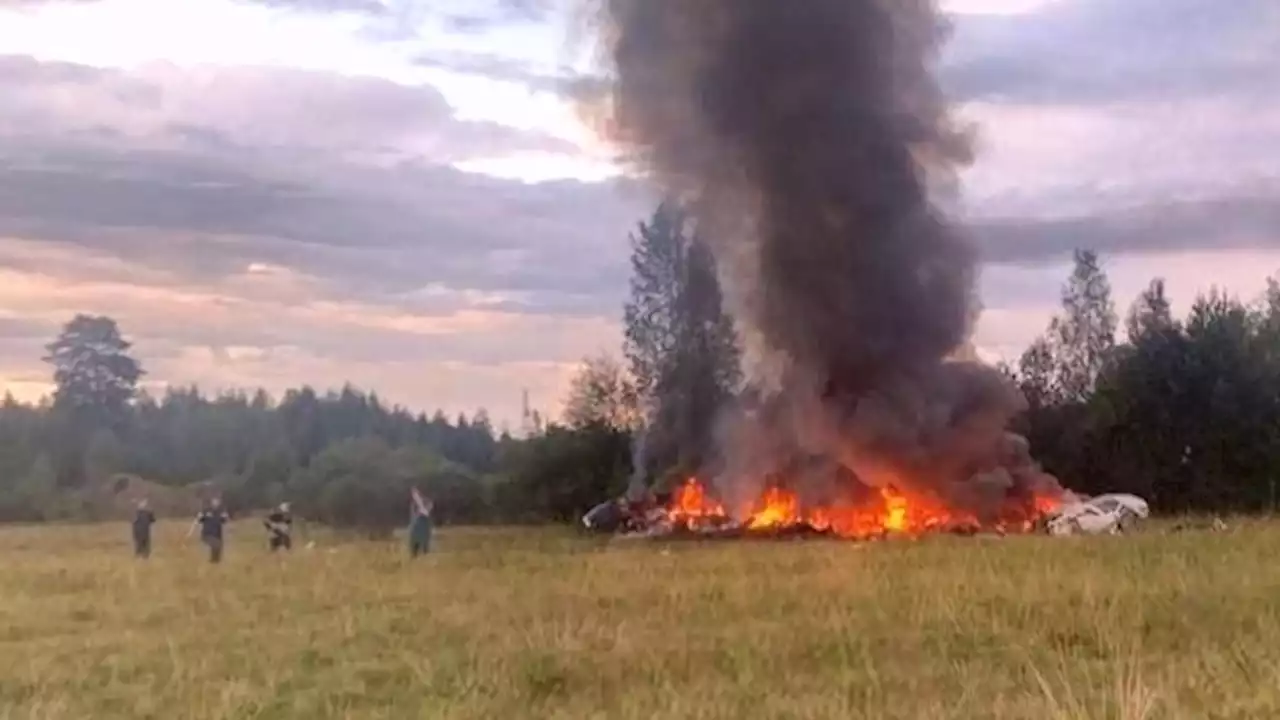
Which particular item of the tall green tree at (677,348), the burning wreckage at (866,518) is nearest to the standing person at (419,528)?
the burning wreckage at (866,518)

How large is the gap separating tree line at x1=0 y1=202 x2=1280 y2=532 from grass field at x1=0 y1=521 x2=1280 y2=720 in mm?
24640

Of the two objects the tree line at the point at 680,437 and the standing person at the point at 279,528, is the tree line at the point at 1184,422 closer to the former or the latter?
the tree line at the point at 680,437

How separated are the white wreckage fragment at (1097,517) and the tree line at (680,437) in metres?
9.57

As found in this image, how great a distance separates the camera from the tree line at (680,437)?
49.0m

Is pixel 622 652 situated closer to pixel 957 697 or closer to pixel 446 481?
pixel 957 697

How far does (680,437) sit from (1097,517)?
24.4m

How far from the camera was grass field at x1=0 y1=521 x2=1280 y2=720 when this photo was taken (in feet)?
37.3

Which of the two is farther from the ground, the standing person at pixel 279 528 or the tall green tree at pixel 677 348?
the tall green tree at pixel 677 348

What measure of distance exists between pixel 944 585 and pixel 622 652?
647cm

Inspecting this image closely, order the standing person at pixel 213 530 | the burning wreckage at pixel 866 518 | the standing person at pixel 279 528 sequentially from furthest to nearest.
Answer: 1. the burning wreckage at pixel 866 518
2. the standing person at pixel 279 528
3. the standing person at pixel 213 530

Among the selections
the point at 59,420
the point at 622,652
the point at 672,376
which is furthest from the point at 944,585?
the point at 59,420

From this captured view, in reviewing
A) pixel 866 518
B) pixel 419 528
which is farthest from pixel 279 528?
pixel 866 518

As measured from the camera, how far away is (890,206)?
42406mm

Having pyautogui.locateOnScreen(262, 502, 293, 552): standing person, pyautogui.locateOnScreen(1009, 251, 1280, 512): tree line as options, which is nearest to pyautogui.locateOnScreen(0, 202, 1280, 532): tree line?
pyautogui.locateOnScreen(1009, 251, 1280, 512): tree line
